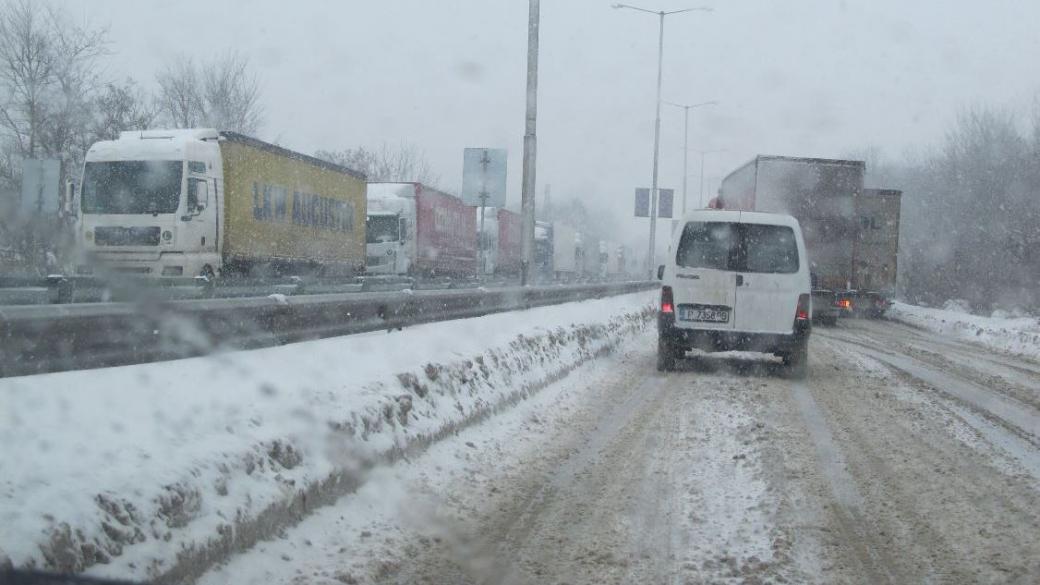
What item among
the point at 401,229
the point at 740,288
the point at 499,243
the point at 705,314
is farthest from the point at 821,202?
the point at 499,243

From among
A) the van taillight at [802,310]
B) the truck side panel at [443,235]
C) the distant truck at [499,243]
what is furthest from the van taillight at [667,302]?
the distant truck at [499,243]

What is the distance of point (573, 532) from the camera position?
5.06 metres

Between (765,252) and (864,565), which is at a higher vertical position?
(765,252)

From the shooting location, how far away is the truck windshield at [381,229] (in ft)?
105

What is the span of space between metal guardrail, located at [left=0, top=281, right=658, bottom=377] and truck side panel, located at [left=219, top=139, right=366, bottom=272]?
11.4 m

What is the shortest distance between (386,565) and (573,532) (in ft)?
3.52

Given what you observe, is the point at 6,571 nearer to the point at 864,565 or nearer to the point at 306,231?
the point at 864,565

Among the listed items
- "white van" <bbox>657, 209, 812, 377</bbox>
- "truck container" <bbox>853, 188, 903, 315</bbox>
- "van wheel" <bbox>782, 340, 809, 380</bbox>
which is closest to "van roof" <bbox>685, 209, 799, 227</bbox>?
"white van" <bbox>657, 209, 812, 377</bbox>

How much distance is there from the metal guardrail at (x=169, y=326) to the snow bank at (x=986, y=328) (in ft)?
43.2

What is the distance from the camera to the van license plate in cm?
1227

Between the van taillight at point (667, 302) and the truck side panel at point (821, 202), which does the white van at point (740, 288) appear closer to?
the van taillight at point (667, 302)

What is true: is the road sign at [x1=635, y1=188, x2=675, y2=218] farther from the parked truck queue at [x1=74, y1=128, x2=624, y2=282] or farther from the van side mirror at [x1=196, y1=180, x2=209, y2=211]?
the van side mirror at [x1=196, y1=180, x2=209, y2=211]

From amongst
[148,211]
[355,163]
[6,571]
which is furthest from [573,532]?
[355,163]

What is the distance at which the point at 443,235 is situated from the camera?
3441 cm
